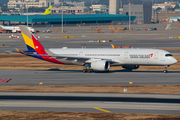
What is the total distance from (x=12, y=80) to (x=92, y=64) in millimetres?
14350

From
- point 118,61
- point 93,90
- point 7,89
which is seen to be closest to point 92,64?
point 118,61

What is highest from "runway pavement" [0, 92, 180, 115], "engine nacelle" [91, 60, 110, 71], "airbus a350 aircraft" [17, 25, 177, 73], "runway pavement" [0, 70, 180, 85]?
"airbus a350 aircraft" [17, 25, 177, 73]

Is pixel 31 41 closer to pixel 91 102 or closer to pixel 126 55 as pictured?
pixel 126 55

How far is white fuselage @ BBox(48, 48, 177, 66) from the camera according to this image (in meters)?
53.1

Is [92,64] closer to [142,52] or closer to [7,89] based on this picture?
[142,52]

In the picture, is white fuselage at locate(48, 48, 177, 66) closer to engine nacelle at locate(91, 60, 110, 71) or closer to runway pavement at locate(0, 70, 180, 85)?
engine nacelle at locate(91, 60, 110, 71)

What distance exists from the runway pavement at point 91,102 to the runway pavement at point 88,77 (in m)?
8.17

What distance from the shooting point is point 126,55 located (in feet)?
178

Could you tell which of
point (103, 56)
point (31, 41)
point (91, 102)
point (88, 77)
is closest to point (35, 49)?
point (31, 41)

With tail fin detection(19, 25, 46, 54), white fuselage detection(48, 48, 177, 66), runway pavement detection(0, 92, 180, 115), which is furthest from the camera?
tail fin detection(19, 25, 46, 54)

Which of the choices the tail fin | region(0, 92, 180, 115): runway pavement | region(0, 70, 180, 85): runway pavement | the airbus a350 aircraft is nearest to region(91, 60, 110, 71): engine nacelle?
the airbus a350 aircraft

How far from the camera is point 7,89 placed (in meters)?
42.1

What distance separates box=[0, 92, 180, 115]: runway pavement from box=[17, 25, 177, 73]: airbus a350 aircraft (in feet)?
53.9

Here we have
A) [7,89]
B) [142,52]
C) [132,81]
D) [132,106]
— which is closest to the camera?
[132,106]
